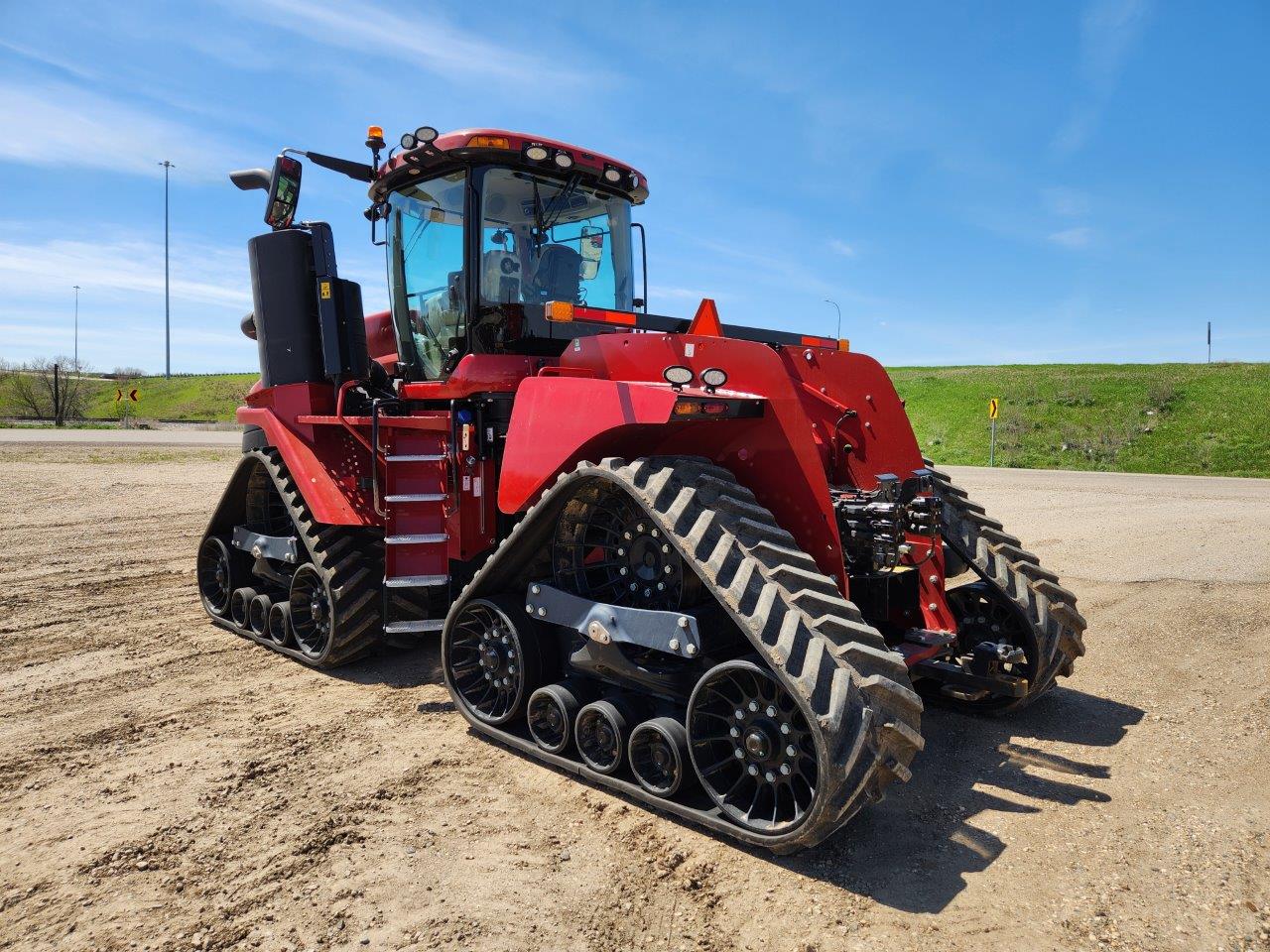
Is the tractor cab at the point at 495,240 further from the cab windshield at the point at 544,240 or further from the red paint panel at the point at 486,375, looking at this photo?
the red paint panel at the point at 486,375

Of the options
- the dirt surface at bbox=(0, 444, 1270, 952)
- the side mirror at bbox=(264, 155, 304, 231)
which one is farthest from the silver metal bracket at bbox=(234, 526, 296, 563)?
the side mirror at bbox=(264, 155, 304, 231)

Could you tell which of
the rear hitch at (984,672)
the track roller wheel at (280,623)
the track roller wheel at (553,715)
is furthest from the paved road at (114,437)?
the rear hitch at (984,672)

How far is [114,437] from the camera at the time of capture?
30.7 m

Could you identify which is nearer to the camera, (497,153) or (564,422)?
(564,422)

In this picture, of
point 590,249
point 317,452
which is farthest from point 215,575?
point 590,249

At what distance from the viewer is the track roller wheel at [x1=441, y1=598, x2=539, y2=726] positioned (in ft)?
14.6

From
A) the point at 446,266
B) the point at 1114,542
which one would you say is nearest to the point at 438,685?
the point at 446,266

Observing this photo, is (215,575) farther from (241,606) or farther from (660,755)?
(660,755)

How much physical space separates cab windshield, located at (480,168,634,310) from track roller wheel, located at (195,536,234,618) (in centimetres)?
368

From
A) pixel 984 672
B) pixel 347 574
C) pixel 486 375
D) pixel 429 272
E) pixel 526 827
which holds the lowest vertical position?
pixel 526 827

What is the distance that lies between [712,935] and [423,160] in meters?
4.80

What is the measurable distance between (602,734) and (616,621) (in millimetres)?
599

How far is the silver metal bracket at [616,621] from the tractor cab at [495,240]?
1.86 m

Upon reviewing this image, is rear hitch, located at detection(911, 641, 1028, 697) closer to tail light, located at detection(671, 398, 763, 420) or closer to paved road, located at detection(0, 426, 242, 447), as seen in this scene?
tail light, located at detection(671, 398, 763, 420)
